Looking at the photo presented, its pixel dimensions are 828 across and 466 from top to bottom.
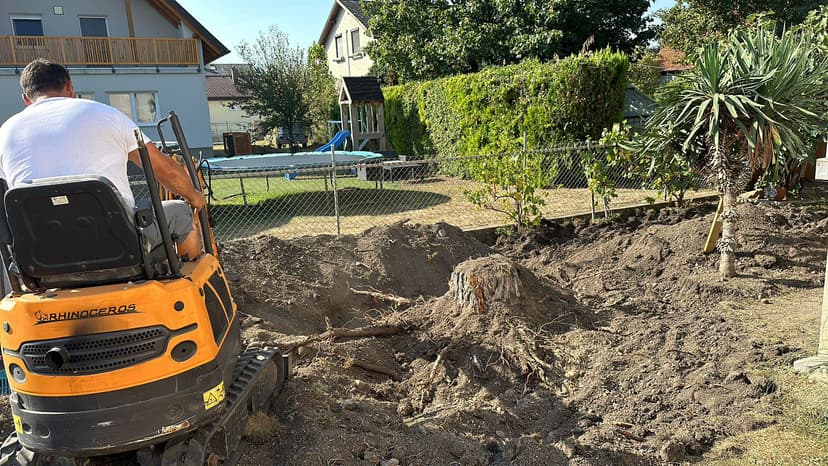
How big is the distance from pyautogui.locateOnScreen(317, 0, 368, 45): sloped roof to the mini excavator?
2875 centimetres

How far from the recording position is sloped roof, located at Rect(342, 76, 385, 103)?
20.9m

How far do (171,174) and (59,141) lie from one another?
529 mm

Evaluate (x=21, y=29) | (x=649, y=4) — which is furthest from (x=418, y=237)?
(x=21, y=29)

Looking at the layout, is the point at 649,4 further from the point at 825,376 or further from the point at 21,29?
the point at 21,29

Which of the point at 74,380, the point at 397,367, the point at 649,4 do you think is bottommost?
the point at 397,367

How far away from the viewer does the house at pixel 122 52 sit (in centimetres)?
1984

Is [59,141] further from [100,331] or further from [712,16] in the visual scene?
[712,16]

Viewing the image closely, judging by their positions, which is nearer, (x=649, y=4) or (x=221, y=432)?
(x=221, y=432)

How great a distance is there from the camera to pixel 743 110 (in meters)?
5.85

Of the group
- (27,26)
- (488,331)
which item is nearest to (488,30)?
(488,331)

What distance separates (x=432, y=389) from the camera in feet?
15.4

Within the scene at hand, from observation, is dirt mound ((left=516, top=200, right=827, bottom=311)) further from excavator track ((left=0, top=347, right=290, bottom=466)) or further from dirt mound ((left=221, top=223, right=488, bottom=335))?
excavator track ((left=0, top=347, right=290, bottom=466))

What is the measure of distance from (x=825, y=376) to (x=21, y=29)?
24769mm

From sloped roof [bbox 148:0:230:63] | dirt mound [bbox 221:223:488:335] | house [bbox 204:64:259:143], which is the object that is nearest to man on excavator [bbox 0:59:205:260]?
dirt mound [bbox 221:223:488:335]
